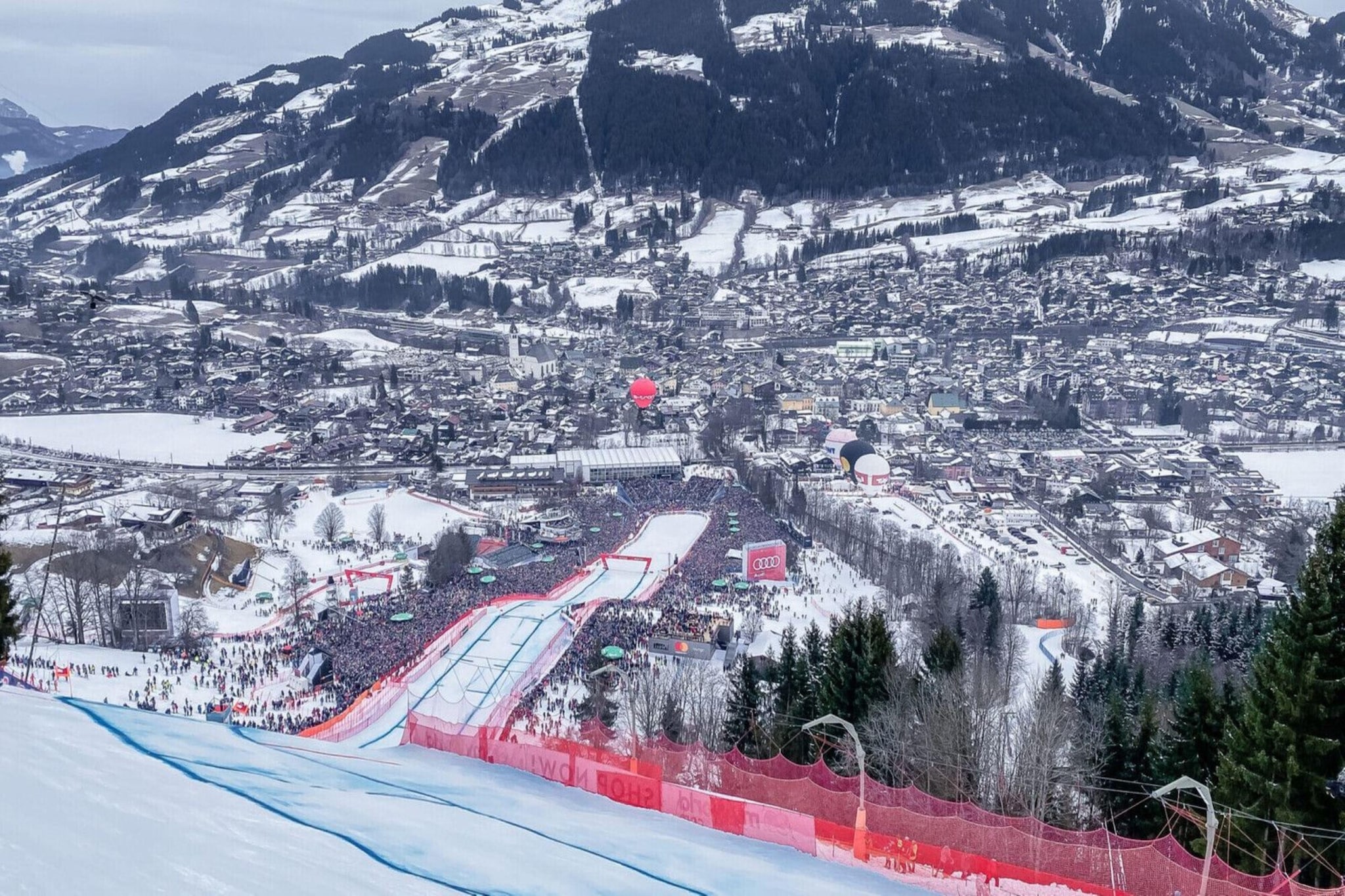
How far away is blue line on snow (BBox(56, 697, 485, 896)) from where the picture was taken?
379cm

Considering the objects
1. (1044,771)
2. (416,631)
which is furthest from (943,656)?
(416,631)

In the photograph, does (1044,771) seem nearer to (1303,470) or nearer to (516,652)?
(516,652)

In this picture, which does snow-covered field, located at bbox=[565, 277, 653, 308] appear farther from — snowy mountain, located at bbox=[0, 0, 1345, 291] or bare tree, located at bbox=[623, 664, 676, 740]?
bare tree, located at bbox=[623, 664, 676, 740]

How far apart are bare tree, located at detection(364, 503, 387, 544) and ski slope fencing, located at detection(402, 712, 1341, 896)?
12623 mm

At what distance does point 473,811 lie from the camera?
5.06 m

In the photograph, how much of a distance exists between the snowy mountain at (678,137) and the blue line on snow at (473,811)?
49.0 m

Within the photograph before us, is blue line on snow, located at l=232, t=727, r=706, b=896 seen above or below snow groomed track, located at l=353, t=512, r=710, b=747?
above

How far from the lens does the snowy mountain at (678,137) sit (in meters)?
60.8

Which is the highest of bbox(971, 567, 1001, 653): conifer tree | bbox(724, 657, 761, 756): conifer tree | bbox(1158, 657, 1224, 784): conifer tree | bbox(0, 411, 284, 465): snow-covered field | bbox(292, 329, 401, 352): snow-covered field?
bbox(292, 329, 401, 352): snow-covered field

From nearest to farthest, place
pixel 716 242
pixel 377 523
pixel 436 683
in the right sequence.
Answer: pixel 436 683 → pixel 377 523 → pixel 716 242

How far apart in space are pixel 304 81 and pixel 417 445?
85.3 meters

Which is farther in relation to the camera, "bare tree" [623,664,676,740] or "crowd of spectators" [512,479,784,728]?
"crowd of spectators" [512,479,784,728]

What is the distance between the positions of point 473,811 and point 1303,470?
25.8 m

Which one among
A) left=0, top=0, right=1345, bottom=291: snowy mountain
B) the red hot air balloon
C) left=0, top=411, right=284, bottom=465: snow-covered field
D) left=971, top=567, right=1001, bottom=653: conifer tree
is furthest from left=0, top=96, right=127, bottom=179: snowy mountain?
left=971, top=567, right=1001, bottom=653: conifer tree
